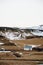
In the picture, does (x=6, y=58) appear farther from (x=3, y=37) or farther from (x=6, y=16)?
(x=6, y=16)

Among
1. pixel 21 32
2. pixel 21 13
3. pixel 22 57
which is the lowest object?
pixel 22 57

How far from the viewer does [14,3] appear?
1.91 meters

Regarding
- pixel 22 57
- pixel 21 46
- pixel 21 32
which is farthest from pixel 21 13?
pixel 22 57

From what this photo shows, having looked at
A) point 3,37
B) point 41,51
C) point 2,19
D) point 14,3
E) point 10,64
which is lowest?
point 10,64

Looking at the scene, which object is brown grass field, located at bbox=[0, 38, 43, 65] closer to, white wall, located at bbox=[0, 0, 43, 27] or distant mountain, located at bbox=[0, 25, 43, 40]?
distant mountain, located at bbox=[0, 25, 43, 40]

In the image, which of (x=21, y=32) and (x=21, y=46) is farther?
(x=21, y=32)

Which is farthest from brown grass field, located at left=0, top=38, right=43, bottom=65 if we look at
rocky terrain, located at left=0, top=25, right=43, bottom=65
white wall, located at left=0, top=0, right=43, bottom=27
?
white wall, located at left=0, top=0, right=43, bottom=27

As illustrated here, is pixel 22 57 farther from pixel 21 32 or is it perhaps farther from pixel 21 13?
pixel 21 13

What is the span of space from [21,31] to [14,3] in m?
0.39

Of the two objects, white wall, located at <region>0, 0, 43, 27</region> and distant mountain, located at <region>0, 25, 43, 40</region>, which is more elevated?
white wall, located at <region>0, 0, 43, 27</region>

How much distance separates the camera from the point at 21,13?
188 centimetres

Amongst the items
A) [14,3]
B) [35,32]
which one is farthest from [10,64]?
[14,3]

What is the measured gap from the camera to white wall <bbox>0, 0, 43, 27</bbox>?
186 cm

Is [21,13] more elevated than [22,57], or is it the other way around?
[21,13]
